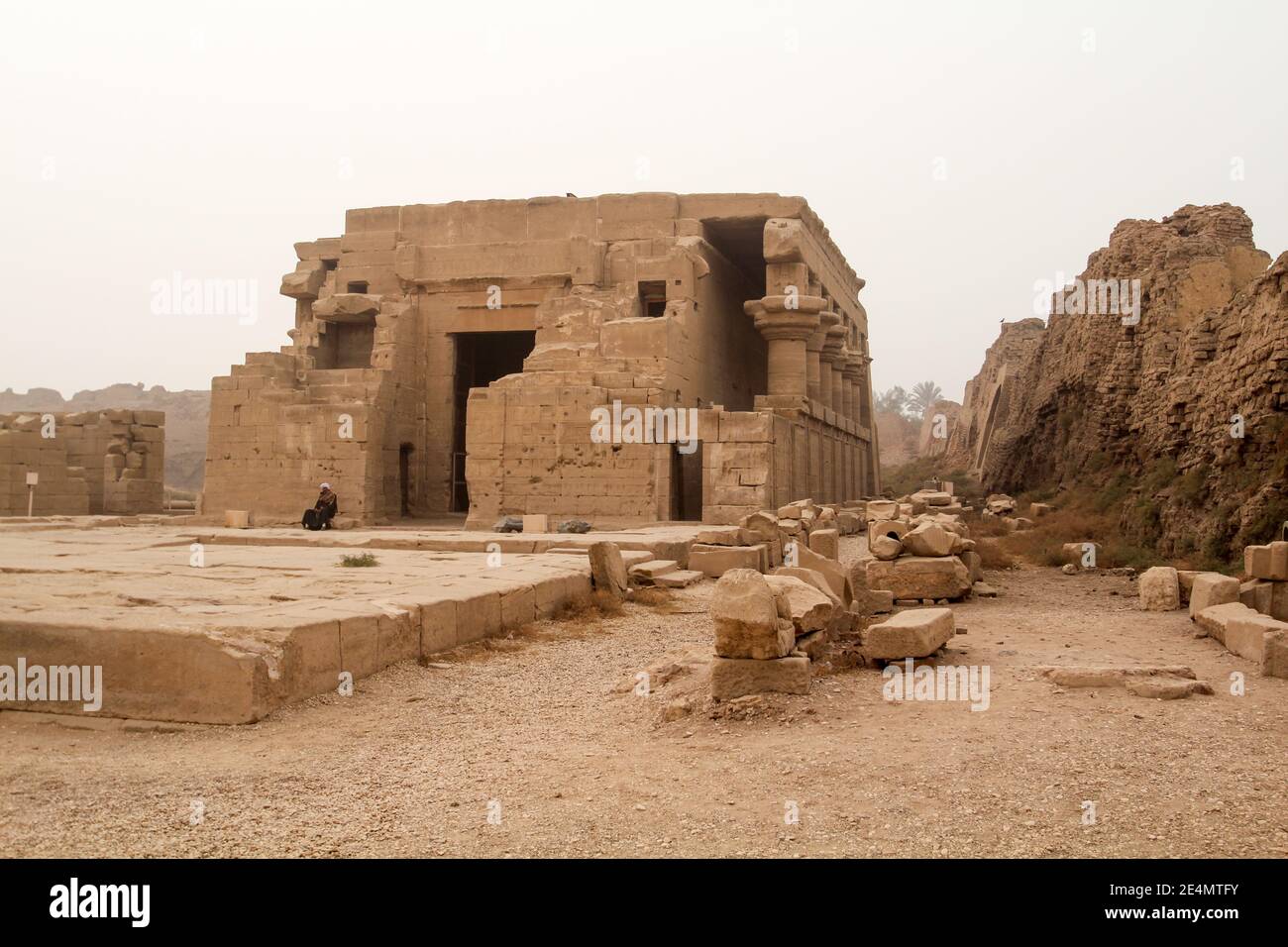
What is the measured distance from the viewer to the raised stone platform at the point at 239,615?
4926mm

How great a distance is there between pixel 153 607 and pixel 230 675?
1.58 metres

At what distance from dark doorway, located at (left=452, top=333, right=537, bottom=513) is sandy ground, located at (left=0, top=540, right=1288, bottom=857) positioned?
13451mm

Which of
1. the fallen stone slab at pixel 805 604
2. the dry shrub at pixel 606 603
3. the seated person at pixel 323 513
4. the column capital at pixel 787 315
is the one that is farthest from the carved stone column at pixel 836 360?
the fallen stone slab at pixel 805 604

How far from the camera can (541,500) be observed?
16125 millimetres

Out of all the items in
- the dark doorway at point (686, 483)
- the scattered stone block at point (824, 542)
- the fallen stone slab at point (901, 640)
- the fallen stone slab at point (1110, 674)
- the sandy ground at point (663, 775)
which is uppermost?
the dark doorway at point (686, 483)

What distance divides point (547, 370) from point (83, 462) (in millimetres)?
11970

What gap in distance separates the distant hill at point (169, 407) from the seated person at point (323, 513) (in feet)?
97.6

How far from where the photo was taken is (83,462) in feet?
72.1

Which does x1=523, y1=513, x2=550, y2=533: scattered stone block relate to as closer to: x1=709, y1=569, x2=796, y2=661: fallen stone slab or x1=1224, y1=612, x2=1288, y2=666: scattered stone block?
x1=709, y1=569, x2=796, y2=661: fallen stone slab

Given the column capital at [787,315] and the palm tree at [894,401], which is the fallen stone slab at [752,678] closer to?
the column capital at [787,315]

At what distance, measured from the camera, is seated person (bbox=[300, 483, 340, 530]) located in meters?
15.1

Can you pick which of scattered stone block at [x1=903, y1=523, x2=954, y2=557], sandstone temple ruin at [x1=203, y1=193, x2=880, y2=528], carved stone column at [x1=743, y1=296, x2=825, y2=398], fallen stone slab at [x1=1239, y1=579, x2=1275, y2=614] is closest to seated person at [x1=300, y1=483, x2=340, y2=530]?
sandstone temple ruin at [x1=203, y1=193, x2=880, y2=528]
